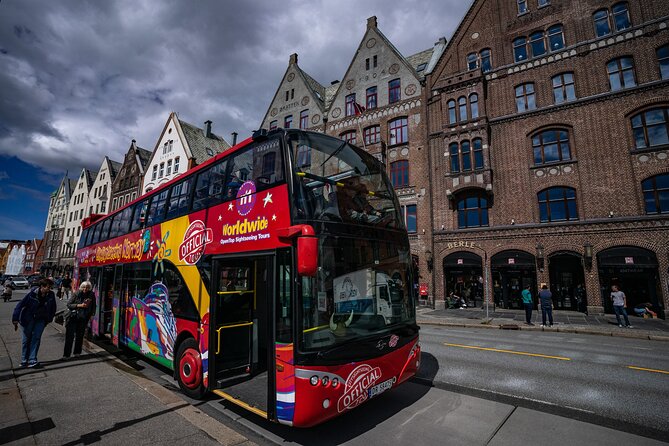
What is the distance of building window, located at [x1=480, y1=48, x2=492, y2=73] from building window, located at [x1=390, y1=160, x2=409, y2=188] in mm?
8438

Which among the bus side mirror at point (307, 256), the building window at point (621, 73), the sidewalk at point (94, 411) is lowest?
the sidewalk at point (94, 411)

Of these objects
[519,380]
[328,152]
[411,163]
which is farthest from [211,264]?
[411,163]

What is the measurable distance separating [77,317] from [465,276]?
20.9m

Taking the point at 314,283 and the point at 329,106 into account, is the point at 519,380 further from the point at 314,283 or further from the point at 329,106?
the point at 329,106

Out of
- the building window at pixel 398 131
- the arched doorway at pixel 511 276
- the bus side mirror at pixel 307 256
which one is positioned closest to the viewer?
the bus side mirror at pixel 307 256

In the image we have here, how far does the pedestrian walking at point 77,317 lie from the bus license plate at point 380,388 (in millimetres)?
7895

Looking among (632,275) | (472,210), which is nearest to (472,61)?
(472,210)

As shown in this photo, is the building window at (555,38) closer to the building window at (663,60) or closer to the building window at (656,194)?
the building window at (663,60)

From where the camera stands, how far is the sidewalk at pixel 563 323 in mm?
12328

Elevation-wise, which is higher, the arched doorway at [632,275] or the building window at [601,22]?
the building window at [601,22]

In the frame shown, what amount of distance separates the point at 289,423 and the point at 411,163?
23069mm

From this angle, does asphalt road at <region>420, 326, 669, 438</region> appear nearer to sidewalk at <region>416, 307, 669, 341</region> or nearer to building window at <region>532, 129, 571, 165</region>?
sidewalk at <region>416, 307, 669, 341</region>

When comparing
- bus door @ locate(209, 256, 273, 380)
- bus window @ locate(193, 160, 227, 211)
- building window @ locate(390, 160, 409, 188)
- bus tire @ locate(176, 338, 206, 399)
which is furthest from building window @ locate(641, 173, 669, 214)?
bus tire @ locate(176, 338, 206, 399)

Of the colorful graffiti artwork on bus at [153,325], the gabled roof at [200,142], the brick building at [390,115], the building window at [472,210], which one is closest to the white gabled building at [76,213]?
the gabled roof at [200,142]
